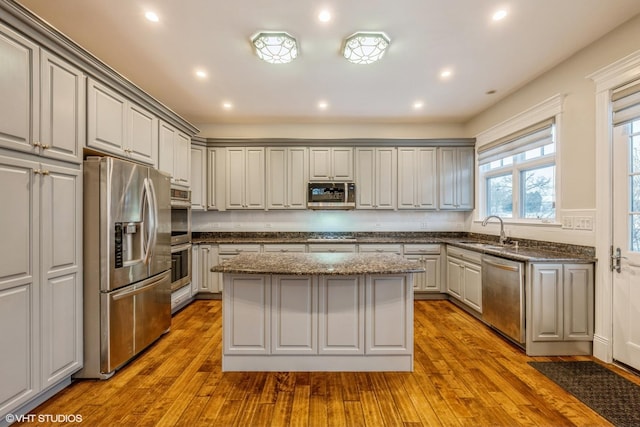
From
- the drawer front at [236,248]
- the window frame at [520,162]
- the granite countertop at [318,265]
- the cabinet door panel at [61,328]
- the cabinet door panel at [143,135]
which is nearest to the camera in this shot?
the cabinet door panel at [61,328]

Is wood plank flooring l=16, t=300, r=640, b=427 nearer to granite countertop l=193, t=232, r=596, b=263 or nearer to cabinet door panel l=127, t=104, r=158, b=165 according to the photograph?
granite countertop l=193, t=232, r=596, b=263

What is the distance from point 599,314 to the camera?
2588 millimetres

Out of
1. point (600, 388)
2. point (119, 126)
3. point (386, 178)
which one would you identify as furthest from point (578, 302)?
point (119, 126)

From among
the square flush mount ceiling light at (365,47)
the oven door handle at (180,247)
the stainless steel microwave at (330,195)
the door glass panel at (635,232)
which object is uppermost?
the square flush mount ceiling light at (365,47)

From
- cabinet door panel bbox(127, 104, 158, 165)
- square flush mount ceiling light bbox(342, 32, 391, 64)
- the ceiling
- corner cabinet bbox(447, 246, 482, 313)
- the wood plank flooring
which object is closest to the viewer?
the wood plank flooring

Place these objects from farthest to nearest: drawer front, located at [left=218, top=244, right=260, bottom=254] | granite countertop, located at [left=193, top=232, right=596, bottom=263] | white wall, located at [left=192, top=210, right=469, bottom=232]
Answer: white wall, located at [left=192, top=210, right=469, bottom=232], drawer front, located at [left=218, top=244, right=260, bottom=254], granite countertop, located at [left=193, top=232, right=596, bottom=263]

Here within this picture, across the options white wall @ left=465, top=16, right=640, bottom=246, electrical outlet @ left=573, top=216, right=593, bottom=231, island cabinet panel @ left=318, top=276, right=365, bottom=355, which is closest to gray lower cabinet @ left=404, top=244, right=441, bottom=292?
white wall @ left=465, top=16, right=640, bottom=246

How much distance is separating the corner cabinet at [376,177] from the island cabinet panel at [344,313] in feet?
8.41

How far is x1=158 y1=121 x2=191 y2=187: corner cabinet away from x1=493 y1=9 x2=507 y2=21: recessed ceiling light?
357cm

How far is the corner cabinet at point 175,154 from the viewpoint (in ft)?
11.3

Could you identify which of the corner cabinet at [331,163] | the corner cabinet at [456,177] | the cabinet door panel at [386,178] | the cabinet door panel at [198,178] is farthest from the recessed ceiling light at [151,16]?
the corner cabinet at [456,177]

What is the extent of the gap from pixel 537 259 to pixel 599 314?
2.41 ft

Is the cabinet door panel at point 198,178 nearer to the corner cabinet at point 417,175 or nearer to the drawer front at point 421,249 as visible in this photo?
the corner cabinet at point 417,175

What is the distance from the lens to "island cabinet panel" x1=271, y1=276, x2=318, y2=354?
2.37 meters
